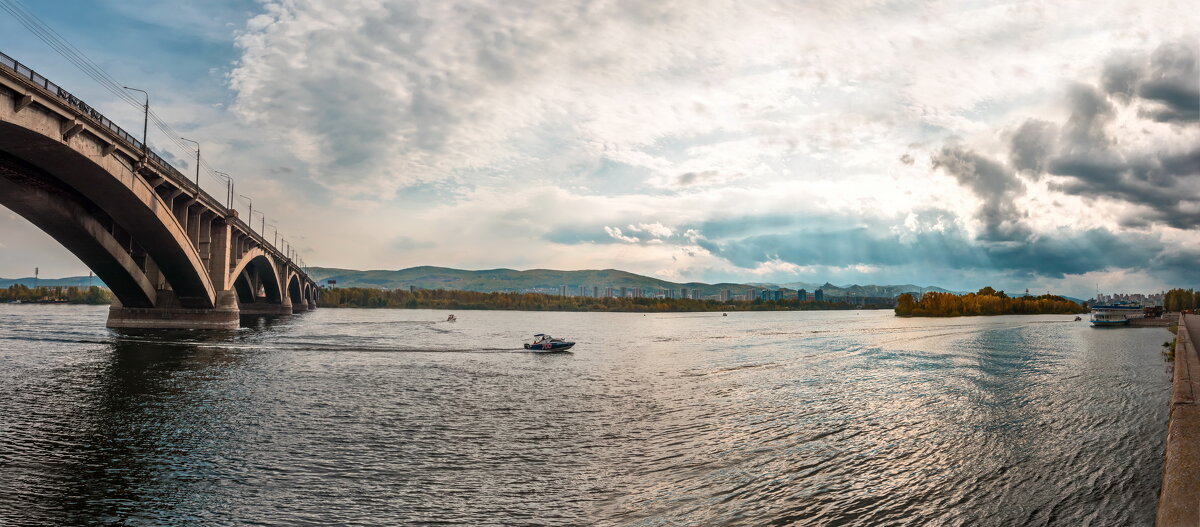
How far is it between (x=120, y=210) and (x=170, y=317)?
21.9 m

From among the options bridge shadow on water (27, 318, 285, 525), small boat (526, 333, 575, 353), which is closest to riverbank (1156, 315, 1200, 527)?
bridge shadow on water (27, 318, 285, 525)

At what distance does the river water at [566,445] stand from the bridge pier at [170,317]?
96.6 ft

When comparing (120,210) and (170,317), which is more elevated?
(120,210)

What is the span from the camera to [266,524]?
12891 mm

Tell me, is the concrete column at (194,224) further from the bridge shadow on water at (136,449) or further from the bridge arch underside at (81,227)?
the bridge shadow on water at (136,449)

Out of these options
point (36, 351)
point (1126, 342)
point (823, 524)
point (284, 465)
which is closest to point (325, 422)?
point (284, 465)

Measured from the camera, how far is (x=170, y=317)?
7144cm

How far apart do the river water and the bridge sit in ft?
47.5

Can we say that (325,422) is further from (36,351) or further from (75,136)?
(36,351)

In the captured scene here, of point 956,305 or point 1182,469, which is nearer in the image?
point 1182,469

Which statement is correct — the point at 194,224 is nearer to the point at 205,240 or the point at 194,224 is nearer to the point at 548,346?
the point at 205,240

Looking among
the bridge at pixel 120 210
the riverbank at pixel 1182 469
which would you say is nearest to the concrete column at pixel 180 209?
the bridge at pixel 120 210

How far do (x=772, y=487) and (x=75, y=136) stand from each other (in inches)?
1986

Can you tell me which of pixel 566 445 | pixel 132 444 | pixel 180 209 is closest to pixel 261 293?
pixel 180 209
